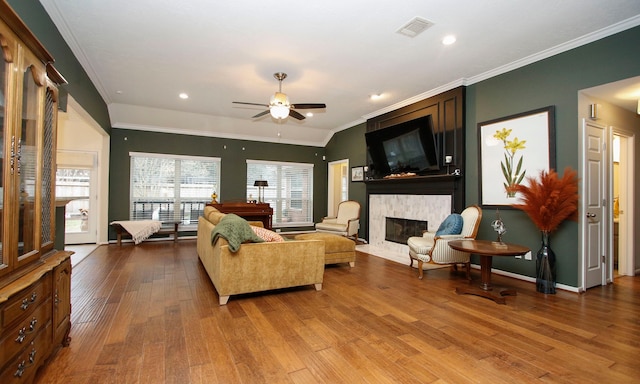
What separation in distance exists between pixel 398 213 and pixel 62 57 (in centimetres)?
558

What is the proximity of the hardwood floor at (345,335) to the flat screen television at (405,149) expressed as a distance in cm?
214

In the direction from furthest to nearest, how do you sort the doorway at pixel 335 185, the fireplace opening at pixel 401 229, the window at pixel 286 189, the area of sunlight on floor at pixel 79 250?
the doorway at pixel 335 185 < the window at pixel 286 189 < the fireplace opening at pixel 401 229 < the area of sunlight on floor at pixel 79 250

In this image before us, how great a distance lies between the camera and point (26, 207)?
1.71 meters

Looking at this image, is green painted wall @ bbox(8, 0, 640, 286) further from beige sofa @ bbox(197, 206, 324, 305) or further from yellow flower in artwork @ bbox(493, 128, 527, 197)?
beige sofa @ bbox(197, 206, 324, 305)

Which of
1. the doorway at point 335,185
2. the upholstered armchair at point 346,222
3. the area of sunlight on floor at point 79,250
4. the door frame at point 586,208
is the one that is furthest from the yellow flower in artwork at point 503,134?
the area of sunlight on floor at point 79,250

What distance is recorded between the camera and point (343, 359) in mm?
2104

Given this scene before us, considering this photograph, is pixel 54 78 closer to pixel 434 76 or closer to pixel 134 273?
pixel 134 273

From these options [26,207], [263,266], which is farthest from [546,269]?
[26,207]

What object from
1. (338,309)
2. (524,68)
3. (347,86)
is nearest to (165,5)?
(347,86)

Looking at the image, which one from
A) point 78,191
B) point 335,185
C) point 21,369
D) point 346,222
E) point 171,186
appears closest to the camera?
point 21,369

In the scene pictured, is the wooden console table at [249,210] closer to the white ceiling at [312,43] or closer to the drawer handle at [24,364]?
the white ceiling at [312,43]

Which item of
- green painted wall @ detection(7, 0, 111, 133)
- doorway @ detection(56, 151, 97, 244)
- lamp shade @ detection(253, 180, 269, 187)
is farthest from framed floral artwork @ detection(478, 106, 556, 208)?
doorway @ detection(56, 151, 97, 244)

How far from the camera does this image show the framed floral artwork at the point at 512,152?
383cm

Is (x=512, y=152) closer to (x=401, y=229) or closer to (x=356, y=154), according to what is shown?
(x=401, y=229)
